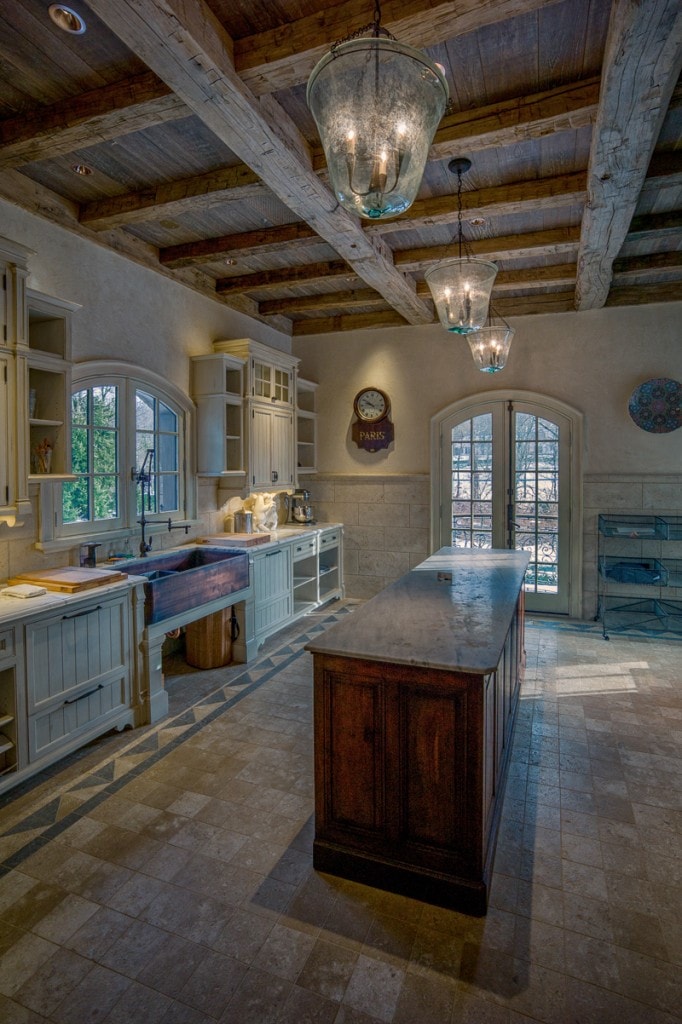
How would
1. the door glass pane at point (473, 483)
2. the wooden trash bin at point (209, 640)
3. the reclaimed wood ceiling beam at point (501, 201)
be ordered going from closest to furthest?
the reclaimed wood ceiling beam at point (501, 201)
the wooden trash bin at point (209, 640)
the door glass pane at point (473, 483)

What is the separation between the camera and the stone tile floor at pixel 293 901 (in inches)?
64.8

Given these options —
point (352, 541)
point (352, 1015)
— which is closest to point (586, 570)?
point (352, 541)

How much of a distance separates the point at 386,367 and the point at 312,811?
4867 mm

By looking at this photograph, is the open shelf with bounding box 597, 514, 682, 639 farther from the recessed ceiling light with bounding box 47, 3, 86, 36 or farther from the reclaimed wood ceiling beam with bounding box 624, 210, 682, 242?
the recessed ceiling light with bounding box 47, 3, 86, 36

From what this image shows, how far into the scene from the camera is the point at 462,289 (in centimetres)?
265

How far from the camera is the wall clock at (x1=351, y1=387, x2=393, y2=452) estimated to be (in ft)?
20.6

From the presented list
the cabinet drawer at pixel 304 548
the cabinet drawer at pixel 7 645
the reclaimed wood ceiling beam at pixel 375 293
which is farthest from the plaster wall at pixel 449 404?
the cabinet drawer at pixel 7 645

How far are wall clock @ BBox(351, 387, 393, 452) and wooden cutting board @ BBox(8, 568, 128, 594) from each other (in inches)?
145

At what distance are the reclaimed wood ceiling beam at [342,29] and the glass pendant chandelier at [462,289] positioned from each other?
83cm

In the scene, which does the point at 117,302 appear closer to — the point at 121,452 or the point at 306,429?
the point at 121,452

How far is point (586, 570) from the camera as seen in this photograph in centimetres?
562

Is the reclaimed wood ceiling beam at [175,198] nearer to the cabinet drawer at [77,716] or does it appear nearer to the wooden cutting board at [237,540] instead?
the wooden cutting board at [237,540]

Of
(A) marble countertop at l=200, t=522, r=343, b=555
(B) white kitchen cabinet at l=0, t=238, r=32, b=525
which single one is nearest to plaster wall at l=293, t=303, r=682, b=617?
(A) marble countertop at l=200, t=522, r=343, b=555

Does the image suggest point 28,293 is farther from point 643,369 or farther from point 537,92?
point 643,369
